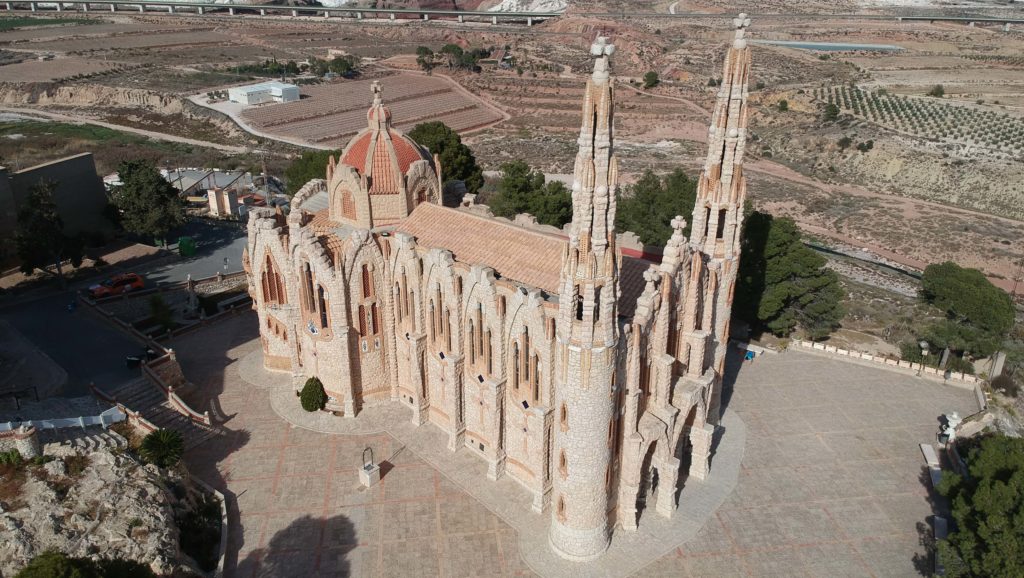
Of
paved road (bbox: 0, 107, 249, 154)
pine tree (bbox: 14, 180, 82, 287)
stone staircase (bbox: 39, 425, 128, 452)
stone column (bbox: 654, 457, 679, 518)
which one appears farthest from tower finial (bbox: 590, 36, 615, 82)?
paved road (bbox: 0, 107, 249, 154)

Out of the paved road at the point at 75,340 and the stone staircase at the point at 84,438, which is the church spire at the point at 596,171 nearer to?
the stone staircase at the point at 84,438

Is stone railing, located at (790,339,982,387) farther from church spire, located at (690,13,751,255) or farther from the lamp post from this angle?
church spire, located at (690,13,751,255)

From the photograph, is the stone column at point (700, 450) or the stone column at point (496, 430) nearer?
the stone column at point (496, 430)

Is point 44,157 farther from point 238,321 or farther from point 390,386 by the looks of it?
point 390,386

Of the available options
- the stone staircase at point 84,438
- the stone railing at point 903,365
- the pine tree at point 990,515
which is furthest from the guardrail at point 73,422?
the stone railing at point 903,365

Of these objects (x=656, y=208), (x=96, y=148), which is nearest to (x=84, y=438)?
(x=656, y=208)

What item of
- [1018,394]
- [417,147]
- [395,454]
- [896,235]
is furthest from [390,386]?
[896,235]

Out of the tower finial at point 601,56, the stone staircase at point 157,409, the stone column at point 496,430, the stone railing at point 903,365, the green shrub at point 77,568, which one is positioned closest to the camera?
the green shrub at point 77,568

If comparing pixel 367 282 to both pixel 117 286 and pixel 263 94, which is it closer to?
pixel 117 286
